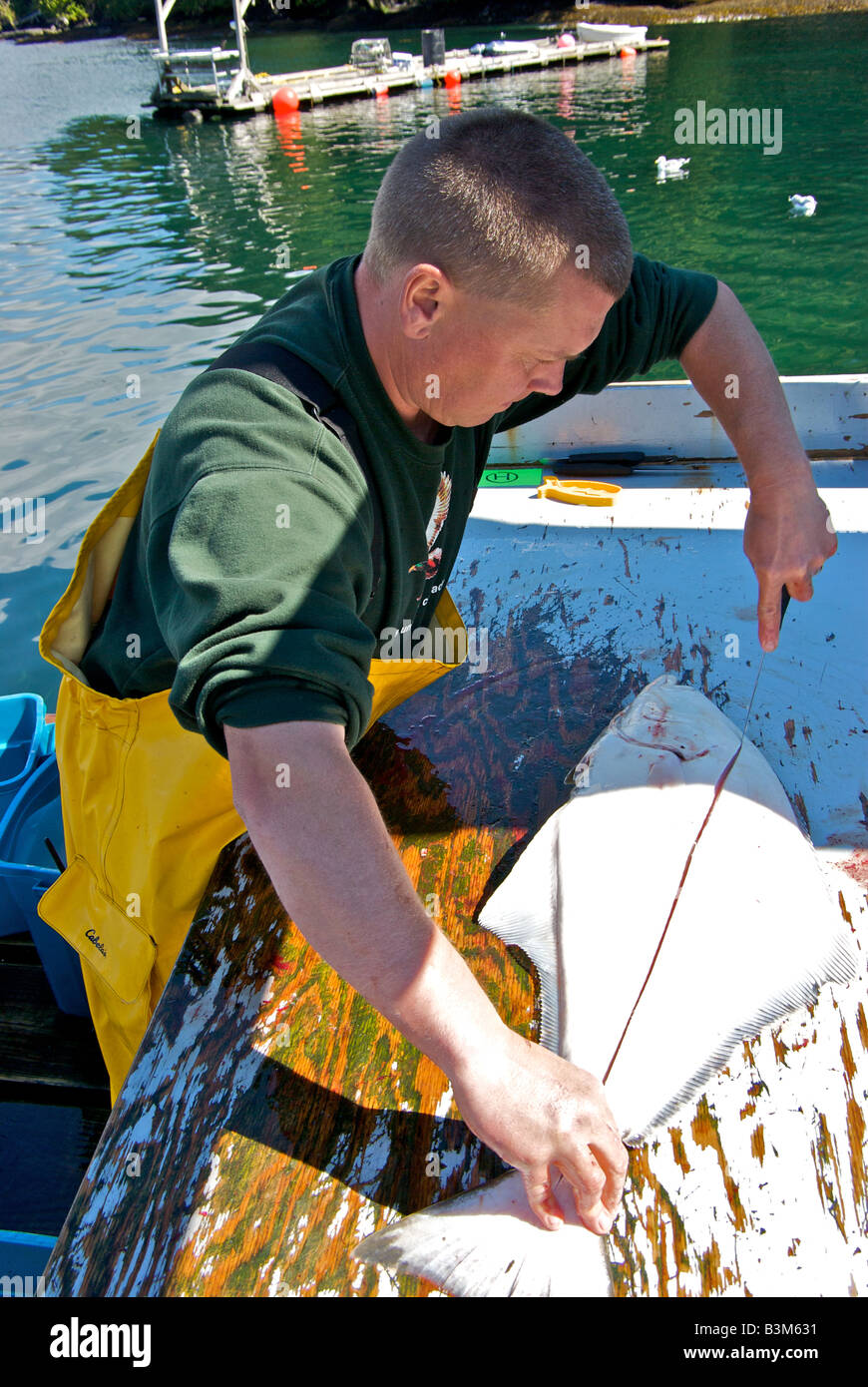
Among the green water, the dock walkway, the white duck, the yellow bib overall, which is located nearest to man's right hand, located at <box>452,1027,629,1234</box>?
the yellow bib overall

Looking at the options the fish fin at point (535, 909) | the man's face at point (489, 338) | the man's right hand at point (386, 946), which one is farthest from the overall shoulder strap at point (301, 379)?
the fish fin at point (535, 909)

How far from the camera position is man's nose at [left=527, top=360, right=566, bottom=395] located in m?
1.48

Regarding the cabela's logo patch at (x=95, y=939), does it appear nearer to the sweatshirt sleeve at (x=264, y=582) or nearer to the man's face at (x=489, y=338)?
the sweatshirt sleeve at (x=264, y=582)

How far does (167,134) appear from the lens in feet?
73.8

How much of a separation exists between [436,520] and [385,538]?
0.74 ft

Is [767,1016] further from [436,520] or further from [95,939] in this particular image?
[95,939]

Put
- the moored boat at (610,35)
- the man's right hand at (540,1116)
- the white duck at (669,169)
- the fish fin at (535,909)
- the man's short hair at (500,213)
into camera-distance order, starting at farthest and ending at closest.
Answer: the moored boat at (610,35)
the white duck at (669,169)
the fish fin at (535,909)
the man's short hair at (500,213)
the man's right hand at (540,1116)

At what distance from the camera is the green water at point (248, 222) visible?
774 centimetres

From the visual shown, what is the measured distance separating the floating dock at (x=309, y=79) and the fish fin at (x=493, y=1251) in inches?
1065

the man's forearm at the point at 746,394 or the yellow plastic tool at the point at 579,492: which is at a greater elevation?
the man's forearm at the point at 746,394

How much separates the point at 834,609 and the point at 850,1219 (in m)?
1.56

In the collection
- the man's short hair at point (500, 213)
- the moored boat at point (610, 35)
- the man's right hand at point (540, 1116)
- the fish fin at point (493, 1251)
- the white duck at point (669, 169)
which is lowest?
the fish fin at point (493, 1251)

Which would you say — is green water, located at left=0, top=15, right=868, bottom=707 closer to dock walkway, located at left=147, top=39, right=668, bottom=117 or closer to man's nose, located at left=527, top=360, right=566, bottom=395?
dock walkway, located at left=147, top=39, right=668, bottom=117

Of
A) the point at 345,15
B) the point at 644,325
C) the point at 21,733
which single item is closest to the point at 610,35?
the point at 345,15
